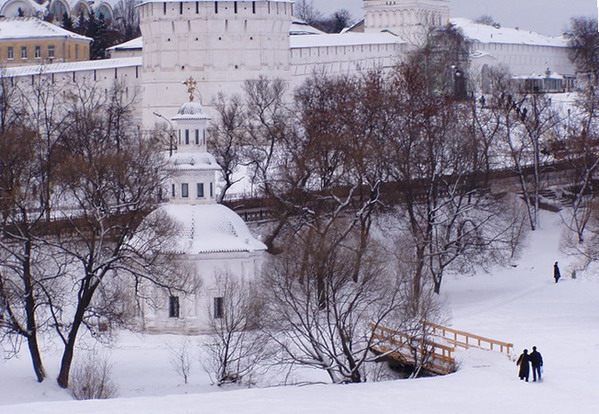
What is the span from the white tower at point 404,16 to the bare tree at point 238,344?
2029 inches

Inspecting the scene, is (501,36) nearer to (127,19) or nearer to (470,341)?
(127,19)

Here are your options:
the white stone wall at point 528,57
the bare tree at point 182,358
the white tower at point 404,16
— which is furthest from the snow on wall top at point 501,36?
the bare tree at point 182,358

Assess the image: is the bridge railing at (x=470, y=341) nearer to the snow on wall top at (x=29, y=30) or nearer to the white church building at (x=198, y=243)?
the white church building at (x=198, y=243)

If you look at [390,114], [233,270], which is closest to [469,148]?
[390,114]

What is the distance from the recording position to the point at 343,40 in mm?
68625

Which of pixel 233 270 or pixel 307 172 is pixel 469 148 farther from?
pixel 233 270

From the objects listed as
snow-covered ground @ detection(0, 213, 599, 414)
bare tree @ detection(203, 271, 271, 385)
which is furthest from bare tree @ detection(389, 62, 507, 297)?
bare tree @ detection(203, 271, 271, 385)

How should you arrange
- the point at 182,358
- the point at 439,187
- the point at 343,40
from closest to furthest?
1. the point at 182,358
2. the point at 439,187
3. the point at 343,40

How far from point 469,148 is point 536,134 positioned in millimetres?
4932

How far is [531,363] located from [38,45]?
57.3 metres

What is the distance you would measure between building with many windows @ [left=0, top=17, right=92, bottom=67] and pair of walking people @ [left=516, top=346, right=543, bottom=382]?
182ft

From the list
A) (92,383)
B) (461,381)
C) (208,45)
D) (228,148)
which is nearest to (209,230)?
(92,383)

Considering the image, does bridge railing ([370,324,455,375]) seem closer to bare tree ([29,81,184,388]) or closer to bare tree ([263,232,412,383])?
bare tree ([263,232,412,383])

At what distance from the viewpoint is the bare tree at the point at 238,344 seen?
22.3 meters
